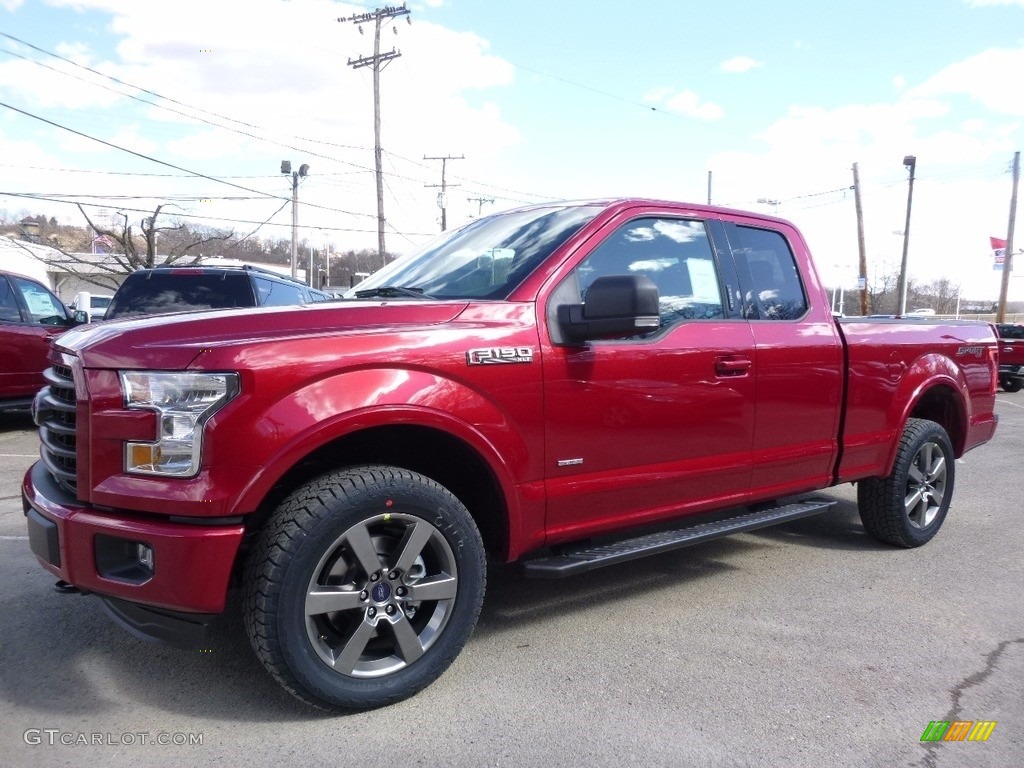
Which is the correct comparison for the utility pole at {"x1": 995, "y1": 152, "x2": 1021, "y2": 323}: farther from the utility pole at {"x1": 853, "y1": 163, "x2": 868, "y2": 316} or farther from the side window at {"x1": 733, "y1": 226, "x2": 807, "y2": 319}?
the side window at {"x1": 733, "y1": 226, "x2": 807, "y2": 319}

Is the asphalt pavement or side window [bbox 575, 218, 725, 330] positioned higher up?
side window [bbox 575, 218, 725, 330]

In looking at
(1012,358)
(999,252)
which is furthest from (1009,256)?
(1012,358)

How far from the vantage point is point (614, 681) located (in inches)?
130

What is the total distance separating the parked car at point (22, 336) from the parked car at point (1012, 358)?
1786 cm

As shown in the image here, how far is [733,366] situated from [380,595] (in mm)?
2021

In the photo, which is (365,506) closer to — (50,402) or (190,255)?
(50,402)

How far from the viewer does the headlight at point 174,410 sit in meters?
2.63

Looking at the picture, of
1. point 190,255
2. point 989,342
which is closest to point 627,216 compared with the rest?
point 989,342

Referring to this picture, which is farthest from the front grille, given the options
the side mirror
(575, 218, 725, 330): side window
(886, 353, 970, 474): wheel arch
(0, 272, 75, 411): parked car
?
(0, 272, 75, 411): parked car

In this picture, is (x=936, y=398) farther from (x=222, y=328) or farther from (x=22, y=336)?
(x=22, y=336)

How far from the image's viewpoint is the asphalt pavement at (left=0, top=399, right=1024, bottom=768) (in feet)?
9.15

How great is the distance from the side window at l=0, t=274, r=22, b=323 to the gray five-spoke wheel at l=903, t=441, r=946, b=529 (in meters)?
8.95

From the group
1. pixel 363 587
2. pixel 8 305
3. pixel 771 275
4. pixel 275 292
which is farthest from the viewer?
pixel 275 292

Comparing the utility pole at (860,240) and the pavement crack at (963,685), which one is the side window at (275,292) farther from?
the utility pole at (860,240)
